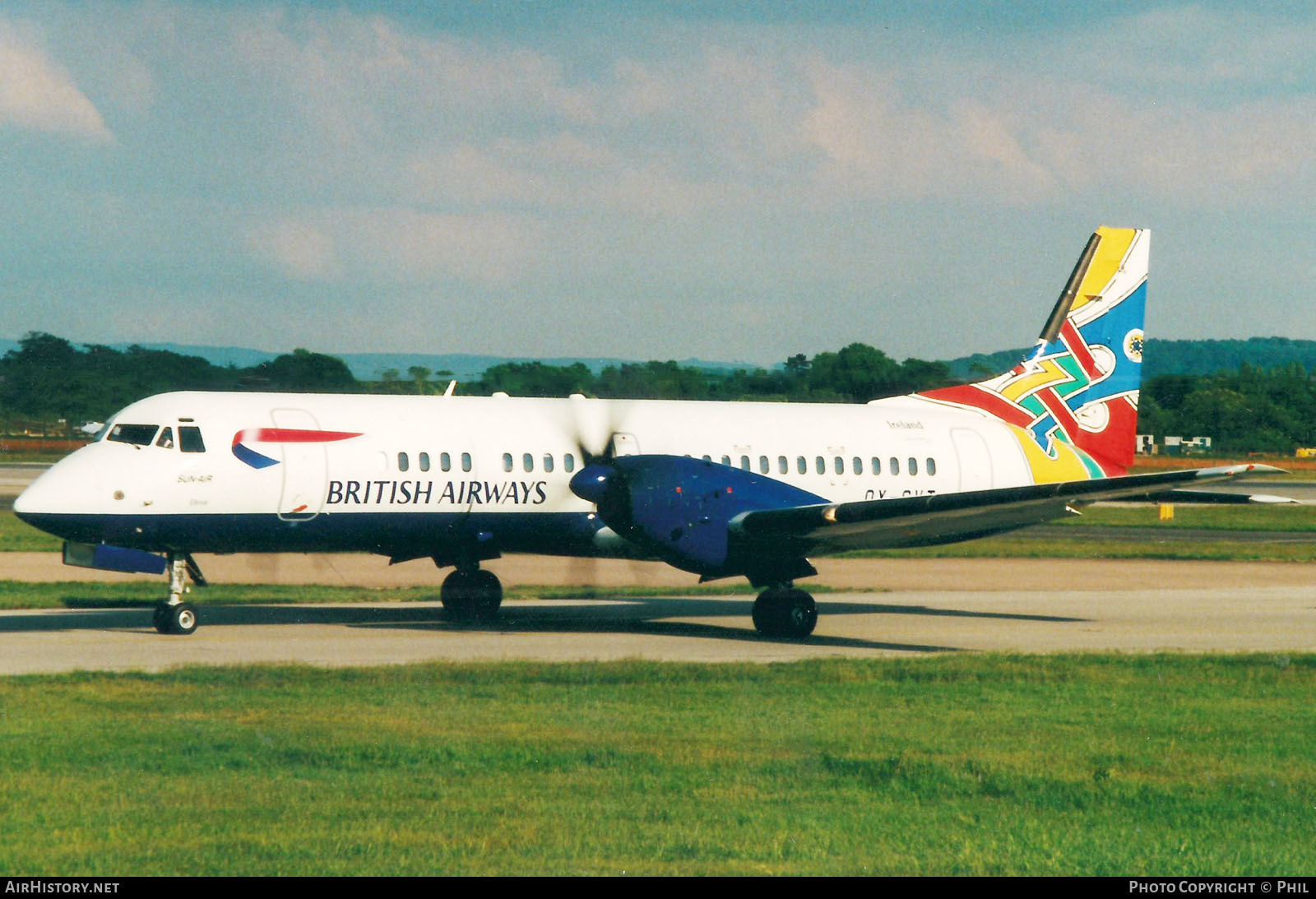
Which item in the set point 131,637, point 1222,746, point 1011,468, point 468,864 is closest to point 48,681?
point 131,637

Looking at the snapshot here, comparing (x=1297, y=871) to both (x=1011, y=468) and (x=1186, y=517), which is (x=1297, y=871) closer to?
(x=1011, y=468)

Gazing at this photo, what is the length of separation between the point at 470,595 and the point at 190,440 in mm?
5287

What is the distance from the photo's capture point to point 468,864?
325 inches

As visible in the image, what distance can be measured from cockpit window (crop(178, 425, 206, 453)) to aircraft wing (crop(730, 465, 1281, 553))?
720 centimetres

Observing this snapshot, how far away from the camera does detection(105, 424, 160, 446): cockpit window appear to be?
19.3 m

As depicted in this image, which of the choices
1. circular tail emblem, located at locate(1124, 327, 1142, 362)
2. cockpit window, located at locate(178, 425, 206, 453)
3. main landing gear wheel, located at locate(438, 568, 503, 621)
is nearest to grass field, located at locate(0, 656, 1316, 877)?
cockpit window, located at locate(178, 425, 206, 453)

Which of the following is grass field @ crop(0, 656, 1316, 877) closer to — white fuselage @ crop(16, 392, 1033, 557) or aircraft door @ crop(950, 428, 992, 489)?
white fuselage @ crop(16, 392, 1033, 557)

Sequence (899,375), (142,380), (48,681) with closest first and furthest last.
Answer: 1. (48,681)
2. (142,380)
3. (899,375)

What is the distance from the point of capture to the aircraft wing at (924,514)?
1902cm

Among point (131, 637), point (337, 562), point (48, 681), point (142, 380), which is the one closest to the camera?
point (48, 681)

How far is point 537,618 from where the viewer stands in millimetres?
23766

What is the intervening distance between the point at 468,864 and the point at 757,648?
12013 millimetres

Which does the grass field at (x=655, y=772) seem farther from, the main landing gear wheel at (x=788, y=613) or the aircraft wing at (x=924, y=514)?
the main landing gear wheel at (x=788, y=613)

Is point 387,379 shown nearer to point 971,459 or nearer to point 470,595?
point 470,595
